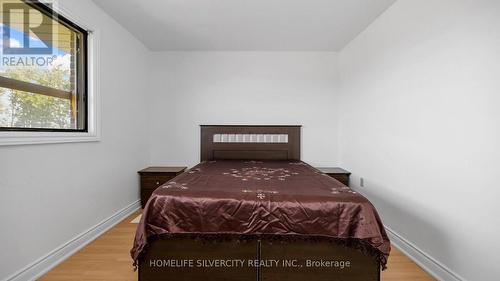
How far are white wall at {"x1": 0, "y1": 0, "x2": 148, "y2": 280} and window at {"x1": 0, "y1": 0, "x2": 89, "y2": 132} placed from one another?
20cm

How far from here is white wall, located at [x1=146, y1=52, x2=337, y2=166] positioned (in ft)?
13.5

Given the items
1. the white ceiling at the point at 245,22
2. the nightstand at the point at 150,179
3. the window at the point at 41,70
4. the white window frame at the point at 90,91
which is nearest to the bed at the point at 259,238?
the white window frame at the point at 90,91

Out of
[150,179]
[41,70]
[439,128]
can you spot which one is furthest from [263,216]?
[150,179]

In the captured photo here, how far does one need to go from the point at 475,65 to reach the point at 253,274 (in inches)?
Answer: 83.0

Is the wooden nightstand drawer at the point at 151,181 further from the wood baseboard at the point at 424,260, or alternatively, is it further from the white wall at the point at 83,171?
the wood baseboard at the point at 424,260

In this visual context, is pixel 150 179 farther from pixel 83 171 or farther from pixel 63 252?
pixel 63 252

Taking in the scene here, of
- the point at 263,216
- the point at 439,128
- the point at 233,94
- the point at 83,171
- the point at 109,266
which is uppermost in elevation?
the point at 233,94

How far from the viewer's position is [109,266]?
81.1 inches

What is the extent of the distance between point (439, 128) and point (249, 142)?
2595 millimetres

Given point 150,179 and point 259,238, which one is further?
point 150,179

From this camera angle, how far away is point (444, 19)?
1913 millimetres

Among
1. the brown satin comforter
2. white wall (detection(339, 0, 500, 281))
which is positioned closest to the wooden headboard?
white wall (detection(339, 0, 500, 281))

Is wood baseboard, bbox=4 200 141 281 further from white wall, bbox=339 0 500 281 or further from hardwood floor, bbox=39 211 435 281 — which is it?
white wall, bbox=339 0 500 281

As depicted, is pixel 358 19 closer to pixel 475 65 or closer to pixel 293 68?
pixel 293 68
